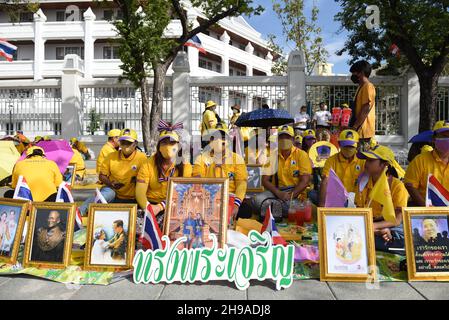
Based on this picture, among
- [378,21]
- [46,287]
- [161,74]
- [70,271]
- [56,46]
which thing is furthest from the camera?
[56,46]

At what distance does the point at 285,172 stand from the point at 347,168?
1158 millimetres

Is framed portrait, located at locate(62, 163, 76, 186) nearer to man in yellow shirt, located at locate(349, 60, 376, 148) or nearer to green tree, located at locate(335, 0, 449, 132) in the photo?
man in yellow shirt, located at locate(349, 60, 376, 148)

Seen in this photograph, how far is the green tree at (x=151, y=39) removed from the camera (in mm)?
12164

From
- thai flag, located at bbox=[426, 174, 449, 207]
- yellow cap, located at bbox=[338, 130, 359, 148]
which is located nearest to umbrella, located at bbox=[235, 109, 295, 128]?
yellow cap, located at bbox=[338, 130, 359, 148]

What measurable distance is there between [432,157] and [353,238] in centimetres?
172

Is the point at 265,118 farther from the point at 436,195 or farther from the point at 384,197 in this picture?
the point at 436,195

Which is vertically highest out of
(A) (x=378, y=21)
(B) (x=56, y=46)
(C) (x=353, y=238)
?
(B) (x=56, y=46)

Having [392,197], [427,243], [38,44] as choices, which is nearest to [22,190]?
[392,197]

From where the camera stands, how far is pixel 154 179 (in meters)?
4.79

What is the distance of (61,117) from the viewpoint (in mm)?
14945

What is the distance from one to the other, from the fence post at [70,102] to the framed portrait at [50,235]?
38.6 ft

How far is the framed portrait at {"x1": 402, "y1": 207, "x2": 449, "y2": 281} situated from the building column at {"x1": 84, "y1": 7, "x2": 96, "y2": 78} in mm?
35197

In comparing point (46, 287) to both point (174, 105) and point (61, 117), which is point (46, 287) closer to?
point (174, 105)

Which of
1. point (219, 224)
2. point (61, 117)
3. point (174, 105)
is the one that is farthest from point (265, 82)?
point (219, 224)
